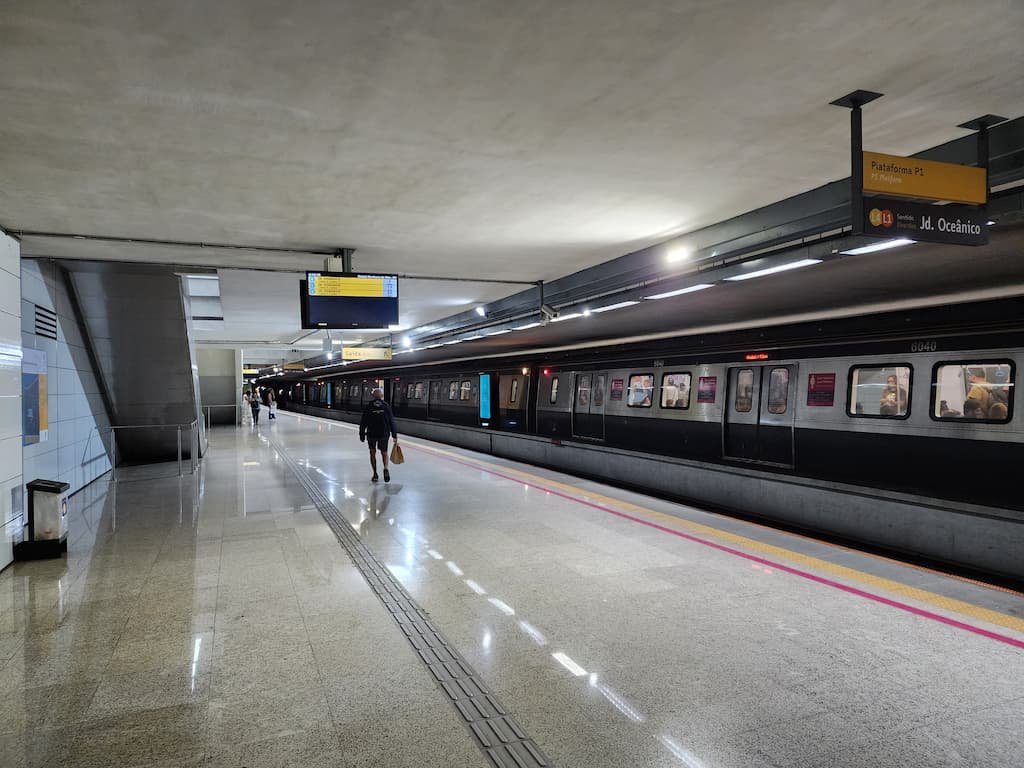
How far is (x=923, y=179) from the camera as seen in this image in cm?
374

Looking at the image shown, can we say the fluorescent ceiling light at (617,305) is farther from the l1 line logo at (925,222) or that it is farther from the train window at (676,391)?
the l1 line logo at (925,222)

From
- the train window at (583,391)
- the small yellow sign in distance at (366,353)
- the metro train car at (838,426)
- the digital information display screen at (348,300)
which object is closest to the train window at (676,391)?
the metro train car at (838,426)

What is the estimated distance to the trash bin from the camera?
237 inches

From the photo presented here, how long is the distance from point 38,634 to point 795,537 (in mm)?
6571


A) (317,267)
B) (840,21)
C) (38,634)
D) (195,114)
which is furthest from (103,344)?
(840,21)

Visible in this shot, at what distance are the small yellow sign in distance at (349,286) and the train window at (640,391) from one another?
6026 mm

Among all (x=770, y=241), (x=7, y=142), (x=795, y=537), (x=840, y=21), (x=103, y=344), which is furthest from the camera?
(x=103, y=344)

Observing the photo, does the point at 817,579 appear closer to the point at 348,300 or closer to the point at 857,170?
the point at 857,170

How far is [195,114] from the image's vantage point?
3.52 m

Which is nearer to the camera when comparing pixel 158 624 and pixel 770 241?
pixel 158 624

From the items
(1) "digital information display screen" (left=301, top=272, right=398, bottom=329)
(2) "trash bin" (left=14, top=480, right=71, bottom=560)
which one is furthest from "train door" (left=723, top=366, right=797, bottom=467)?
(2) "trash bin" (left=14, top=480, right=71, bottom=560)

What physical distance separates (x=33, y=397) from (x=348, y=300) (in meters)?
3.57

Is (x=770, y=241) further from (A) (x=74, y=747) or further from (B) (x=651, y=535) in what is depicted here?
(A) (x=74, y=747)

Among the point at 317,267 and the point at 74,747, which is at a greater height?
the point at 317,267
